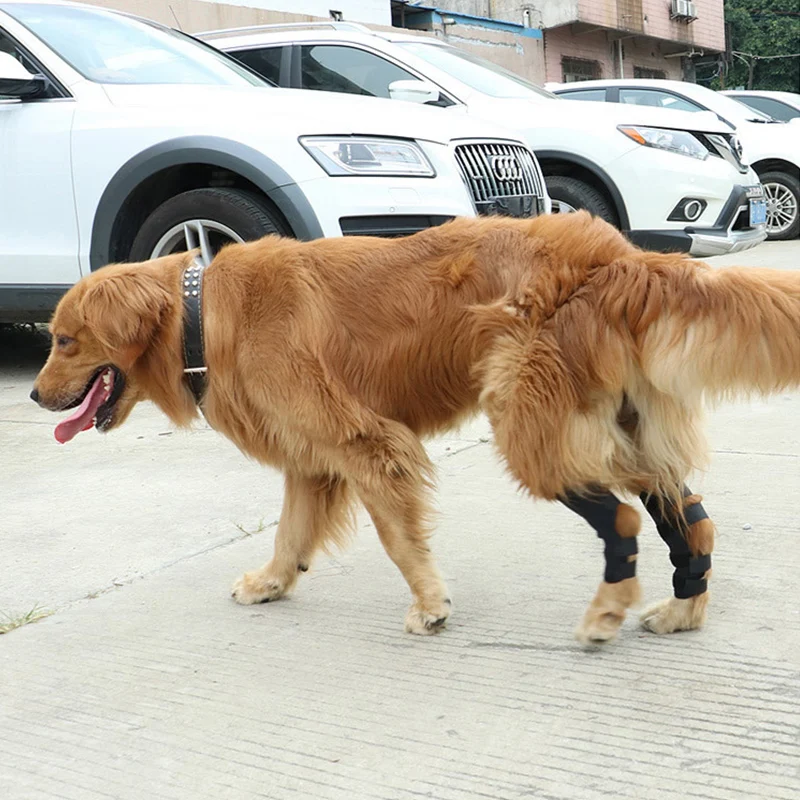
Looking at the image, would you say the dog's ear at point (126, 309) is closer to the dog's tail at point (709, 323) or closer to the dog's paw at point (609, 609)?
the dog's tail at point (709, 323)

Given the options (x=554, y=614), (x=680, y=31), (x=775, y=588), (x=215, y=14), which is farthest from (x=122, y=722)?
(x=680, y=31)

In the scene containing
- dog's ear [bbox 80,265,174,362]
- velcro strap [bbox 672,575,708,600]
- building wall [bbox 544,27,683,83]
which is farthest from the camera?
building wall [bbox 544,27,683,83]

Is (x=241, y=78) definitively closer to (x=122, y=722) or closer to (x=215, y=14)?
(x=122, y=722)

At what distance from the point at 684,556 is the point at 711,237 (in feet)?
21.9

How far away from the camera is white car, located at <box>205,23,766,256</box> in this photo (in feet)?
28.9

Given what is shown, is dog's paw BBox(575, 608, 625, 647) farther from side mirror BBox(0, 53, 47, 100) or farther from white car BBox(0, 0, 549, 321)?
side mirror BBox(0, 53, 47, 100)

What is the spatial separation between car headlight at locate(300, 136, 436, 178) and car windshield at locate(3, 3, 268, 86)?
1.06m

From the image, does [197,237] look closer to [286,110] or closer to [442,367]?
[286,110]

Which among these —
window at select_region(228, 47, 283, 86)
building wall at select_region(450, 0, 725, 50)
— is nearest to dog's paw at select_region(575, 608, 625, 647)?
window at select_region(228, 47, 283, 86)

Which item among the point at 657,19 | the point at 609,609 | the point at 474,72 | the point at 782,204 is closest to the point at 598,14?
the point at 657,19

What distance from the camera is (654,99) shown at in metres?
12.7

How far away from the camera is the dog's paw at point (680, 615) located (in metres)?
2.94

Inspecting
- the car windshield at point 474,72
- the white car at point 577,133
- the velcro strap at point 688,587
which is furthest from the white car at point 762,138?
the velcro strap at point 688,587

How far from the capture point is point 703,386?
8.68ft
